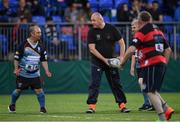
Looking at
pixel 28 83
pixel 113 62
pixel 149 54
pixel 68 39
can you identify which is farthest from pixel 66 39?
pixel 149 54

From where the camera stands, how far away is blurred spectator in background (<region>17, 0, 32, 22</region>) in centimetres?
2605

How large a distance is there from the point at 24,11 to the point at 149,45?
13805mm

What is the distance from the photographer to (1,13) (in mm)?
26312

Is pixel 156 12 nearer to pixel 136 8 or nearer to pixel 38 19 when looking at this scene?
pixel 136 8

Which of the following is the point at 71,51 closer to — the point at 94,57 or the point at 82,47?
the point at 82,47

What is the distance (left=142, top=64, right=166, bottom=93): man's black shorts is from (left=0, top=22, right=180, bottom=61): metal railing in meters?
12.4

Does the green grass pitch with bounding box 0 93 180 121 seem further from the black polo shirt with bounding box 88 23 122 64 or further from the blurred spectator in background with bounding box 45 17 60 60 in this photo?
the blurred spectator in background with bounding box 45 17 60 60

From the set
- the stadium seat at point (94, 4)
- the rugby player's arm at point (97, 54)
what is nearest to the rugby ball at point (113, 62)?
the rugby player's arm at point (97, 54)

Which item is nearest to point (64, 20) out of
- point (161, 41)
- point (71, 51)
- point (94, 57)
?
point (71, 51)

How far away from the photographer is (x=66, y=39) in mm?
25703

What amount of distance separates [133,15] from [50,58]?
3898mm

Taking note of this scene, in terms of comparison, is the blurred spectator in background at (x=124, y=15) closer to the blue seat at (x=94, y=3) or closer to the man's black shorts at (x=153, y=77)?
the blue seat at (x=94, y=3)

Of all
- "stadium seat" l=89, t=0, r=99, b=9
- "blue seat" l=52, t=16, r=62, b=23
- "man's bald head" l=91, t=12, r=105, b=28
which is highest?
"man's bald head" l=91, t=12, r=105, b=28

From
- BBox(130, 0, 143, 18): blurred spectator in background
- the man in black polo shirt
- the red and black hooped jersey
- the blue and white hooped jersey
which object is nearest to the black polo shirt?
the man in black polo shirt
